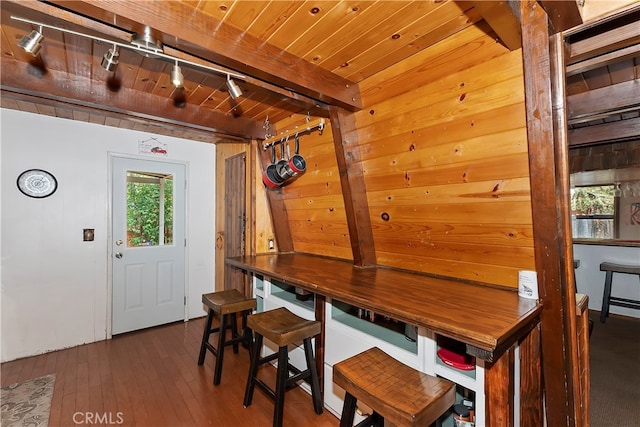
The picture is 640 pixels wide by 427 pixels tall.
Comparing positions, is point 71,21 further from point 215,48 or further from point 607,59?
point 607,59

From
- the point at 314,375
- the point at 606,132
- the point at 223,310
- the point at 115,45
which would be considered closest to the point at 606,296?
the point at 606,132

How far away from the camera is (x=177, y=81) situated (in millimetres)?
1388

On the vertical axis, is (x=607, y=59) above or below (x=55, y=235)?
above

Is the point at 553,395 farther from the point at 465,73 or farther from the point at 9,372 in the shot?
the point at 9,372

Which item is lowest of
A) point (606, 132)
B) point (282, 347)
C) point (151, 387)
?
point (151, 387)

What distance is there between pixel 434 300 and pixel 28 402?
2831mm

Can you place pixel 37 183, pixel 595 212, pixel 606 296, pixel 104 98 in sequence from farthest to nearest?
1. pixel 595 212
2. pixel 606 296
3. pixel 37 183
4. pixel 104 98

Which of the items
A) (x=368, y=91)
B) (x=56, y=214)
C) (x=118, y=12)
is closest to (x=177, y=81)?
(x=118, y=12)

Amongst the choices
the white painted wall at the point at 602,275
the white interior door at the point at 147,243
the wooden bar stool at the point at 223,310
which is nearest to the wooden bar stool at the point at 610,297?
the white painted wall at the point at 602,275

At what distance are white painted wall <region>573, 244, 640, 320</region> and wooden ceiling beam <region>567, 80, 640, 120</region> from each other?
3143 mm

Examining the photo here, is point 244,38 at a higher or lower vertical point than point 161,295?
higher

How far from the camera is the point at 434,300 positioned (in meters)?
1.43

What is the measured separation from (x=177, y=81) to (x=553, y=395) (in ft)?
7.30

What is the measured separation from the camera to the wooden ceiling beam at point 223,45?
110 centimetres
